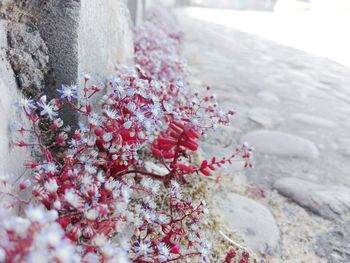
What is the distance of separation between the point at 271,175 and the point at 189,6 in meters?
10.8

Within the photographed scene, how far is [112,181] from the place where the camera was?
1.11m

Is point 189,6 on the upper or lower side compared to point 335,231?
lower

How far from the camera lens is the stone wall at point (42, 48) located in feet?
3.98

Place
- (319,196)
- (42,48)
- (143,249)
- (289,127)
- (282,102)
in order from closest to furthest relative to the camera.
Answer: (143,249) < (42,48) < (319,196) < (289,127) < (282,102)

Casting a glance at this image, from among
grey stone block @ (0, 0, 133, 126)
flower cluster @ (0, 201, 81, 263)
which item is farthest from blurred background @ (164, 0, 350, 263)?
flower cluster @ (0, 201, 81, 263)

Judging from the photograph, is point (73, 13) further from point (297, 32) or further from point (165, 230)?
point (297, 32)

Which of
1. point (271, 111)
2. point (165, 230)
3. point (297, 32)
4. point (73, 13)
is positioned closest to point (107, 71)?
point (73, 13)

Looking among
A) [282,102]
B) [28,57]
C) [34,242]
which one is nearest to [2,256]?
[34,242]

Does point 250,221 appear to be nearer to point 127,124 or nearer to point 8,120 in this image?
point 127,124

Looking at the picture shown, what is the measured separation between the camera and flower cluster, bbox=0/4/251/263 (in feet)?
2.90

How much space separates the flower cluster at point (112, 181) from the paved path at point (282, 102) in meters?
0.88

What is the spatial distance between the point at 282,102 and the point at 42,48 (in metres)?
2.53

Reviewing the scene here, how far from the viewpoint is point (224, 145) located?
2482 mm

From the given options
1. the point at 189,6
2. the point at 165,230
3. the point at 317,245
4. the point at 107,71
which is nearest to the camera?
the point at 165,230
